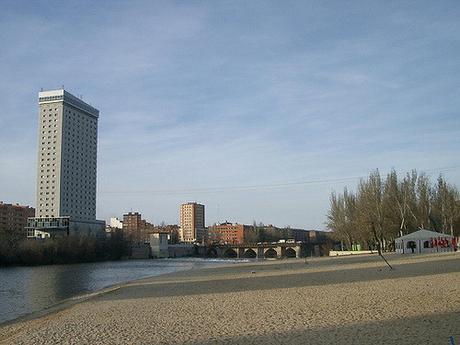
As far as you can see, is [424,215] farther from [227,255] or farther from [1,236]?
[227,255]

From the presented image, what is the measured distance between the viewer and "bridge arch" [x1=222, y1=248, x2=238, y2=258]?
175 meters

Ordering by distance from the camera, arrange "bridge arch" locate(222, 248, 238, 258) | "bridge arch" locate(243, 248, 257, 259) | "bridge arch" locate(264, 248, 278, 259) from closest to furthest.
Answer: "bridge arch" locate(264, 248, 278, 259) → "bridge arch" locate(243, 248, 257, 259) → "bridge arch" locate(222, 248, 238, 258)

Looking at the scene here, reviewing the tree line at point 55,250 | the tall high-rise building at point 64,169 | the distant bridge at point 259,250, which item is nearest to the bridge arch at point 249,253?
the distant bridge at point 259,250

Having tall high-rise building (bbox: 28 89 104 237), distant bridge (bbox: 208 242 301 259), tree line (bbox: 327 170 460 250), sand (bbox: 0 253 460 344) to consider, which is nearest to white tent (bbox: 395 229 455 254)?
tree line (bbox: 327 170 460 250)

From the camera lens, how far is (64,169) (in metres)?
178

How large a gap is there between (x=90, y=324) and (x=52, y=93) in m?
189

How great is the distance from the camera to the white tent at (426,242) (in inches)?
2267

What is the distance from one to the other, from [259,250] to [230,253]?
1770cm

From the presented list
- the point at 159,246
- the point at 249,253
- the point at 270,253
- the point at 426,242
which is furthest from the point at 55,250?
the point at 426,242

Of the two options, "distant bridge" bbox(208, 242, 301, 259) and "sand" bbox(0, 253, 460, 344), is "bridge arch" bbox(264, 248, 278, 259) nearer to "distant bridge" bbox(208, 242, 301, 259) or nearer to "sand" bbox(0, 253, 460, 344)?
"distant bridge" bbox(208, 242, 301, 259)

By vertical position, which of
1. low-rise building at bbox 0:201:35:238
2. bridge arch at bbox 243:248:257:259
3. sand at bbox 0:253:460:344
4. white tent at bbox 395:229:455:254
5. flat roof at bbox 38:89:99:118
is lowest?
bridge arch at bbox 243:248:257:259

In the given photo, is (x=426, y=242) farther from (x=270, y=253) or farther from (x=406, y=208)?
(x=270, y=253)

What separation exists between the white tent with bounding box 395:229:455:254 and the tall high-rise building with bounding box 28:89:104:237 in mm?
126558

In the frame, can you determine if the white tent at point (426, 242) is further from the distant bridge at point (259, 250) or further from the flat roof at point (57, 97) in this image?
the flat roof at point (57, 97)
